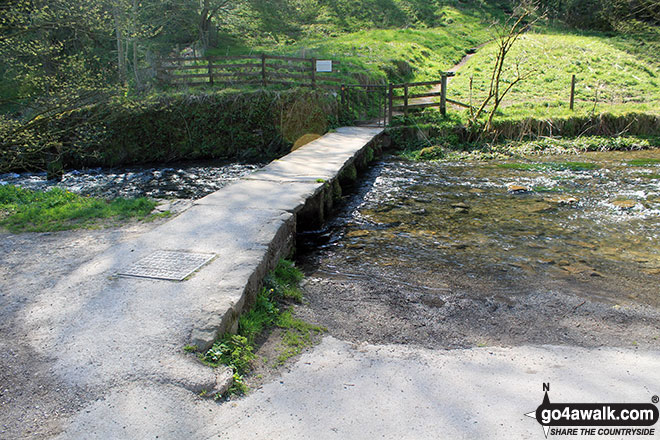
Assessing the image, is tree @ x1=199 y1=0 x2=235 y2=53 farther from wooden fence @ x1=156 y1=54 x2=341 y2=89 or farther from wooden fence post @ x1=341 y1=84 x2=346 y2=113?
wooden fence post @ x1=341 y1=84 x2=346 y2=113

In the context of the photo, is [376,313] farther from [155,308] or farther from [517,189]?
[517,189]

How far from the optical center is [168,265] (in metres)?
5.46

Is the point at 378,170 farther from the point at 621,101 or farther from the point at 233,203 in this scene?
the point at 621,101

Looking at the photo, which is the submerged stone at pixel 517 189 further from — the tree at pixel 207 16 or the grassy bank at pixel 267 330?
the tree at pixel 207 16

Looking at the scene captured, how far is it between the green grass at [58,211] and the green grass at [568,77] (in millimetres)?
13309

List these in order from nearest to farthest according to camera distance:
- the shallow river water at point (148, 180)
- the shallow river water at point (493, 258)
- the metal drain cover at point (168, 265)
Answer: the metal drain cover at point (168, 265) < the shallow river water at point (493, 258) < the shallow river water at point (148, 180)

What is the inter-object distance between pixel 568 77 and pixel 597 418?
20.9m

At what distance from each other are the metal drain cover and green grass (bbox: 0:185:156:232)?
7.69ft

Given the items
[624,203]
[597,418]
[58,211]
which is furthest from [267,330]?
[624,203]

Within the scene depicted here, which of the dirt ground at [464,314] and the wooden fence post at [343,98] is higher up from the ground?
the wooden fence post at [343,98]

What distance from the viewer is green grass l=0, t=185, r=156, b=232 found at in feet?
24.5

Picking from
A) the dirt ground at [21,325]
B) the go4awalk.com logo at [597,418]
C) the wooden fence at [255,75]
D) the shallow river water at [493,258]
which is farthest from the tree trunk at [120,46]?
the go4awalk.com logo at [597,418]

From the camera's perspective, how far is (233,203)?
7969 mm

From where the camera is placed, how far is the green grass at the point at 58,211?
747cm
